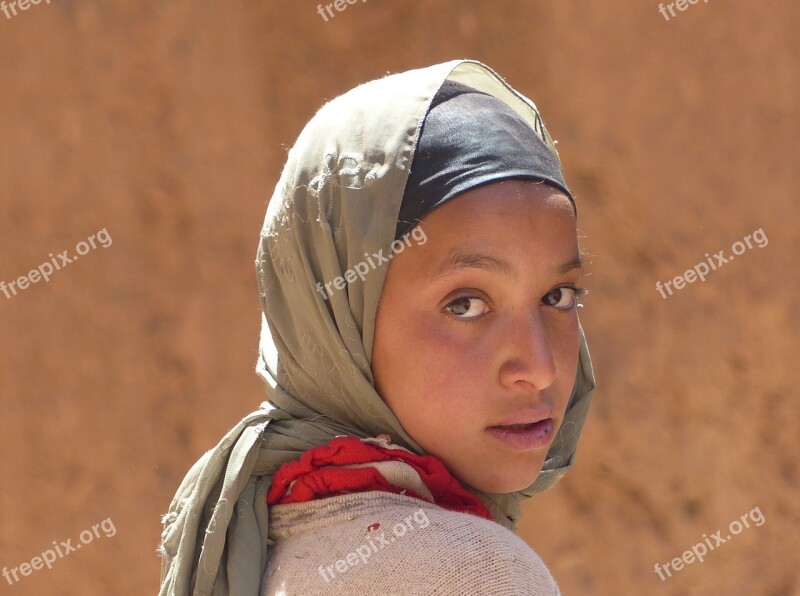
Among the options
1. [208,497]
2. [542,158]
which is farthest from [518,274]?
[208,497]

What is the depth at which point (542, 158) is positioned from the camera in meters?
1.44

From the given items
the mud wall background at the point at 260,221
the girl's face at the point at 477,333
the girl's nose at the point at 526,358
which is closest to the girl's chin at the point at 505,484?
the girl's face at the point at 477,333

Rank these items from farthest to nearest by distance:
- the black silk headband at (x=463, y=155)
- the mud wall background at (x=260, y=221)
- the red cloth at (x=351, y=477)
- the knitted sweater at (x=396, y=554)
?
1. the mud wall background at (x=260, y=221)
2. the black silk headband at (x=463, y=155)
3. the red cloth at (x=351, y=477)
4. the knitted sweater at (x=396, y=554)

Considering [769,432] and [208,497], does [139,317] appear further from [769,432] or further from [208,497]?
[208,497]

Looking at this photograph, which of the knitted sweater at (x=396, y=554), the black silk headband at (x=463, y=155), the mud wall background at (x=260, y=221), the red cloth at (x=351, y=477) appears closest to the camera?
the knitted sweater at (x=396, y=554)

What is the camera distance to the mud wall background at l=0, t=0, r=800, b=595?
390cm

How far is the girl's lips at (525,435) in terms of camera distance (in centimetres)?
133

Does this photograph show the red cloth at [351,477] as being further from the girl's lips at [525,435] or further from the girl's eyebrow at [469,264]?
the girl's eyebrow at [469,264]

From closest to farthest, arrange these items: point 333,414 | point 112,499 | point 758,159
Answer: point 333,414, point 758,159, point 112,499

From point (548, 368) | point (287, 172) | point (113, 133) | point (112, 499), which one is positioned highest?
point (113, 133)

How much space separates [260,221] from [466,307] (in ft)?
10.2

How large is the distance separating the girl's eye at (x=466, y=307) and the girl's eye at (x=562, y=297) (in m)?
0.13

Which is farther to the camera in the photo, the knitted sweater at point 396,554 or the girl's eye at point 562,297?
the girl's eye at point 562,297

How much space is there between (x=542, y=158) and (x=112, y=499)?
10.9 feet
